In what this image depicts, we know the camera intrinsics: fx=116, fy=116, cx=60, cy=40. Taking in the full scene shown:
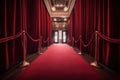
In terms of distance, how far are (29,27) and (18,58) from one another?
270 cm

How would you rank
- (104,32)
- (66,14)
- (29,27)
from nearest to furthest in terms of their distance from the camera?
(104,32)
(29,27)
(66,14)

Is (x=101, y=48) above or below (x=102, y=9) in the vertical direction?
below

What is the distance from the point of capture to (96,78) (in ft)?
8.75

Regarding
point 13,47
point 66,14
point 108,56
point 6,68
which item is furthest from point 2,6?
point 66,14

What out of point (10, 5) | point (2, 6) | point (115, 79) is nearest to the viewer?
point (115, 79)

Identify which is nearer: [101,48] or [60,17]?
[101,48]

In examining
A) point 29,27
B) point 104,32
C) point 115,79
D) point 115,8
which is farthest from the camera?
point 29,27

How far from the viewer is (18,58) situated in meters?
4.03

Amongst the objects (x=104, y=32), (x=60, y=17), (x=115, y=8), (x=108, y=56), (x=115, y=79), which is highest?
(x=60, y=17)

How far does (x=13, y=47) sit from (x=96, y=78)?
2551 mm

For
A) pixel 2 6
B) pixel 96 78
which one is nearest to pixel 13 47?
pixel 2 6

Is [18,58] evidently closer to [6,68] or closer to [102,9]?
[6,68]

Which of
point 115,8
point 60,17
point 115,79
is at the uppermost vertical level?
point 60,17

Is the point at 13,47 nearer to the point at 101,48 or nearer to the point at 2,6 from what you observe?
the point at 2,6
